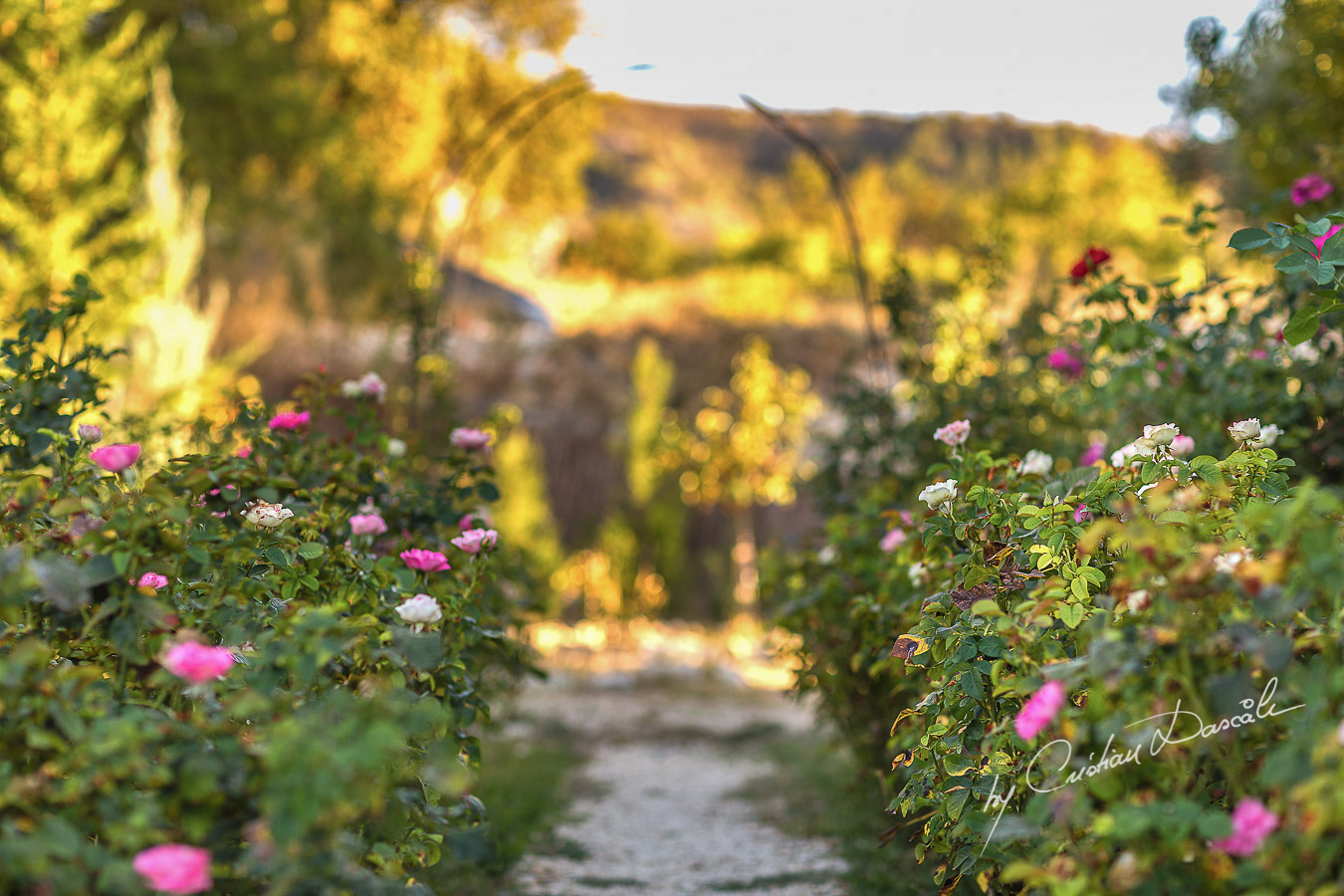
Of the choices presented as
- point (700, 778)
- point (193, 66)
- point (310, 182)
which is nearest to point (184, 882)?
point (700, 778)

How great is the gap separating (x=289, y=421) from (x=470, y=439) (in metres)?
0.44

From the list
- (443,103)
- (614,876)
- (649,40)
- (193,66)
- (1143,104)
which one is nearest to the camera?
(614,876)

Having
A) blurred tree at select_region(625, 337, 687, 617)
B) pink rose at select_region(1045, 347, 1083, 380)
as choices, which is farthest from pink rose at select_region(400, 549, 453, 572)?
blurred tree at select_region(625, 337, 687, 617)

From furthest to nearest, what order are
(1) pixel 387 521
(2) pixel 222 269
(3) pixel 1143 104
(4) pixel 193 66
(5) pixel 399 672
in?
(2) pixel 222 269
(4) pixel 193 66
(3) pixel 1143 104
(1) pixel 387 521
(5) pixel 399 672

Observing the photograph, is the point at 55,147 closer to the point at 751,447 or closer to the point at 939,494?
the point at 751,447

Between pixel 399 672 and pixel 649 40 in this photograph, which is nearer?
pixel 399 672

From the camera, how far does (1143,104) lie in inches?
177

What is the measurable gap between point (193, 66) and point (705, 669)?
844 cm

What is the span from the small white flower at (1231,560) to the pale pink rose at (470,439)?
5.58 ft

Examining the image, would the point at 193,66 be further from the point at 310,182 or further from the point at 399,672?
the point at 399,672

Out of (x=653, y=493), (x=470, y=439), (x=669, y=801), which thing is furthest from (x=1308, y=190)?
(x=653, y=493)

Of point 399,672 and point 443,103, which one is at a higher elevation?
point 443,103

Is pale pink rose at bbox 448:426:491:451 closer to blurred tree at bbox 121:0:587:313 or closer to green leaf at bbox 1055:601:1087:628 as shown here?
green leaf at bbox 1055:601:1087:628

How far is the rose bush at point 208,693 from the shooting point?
997 mm
